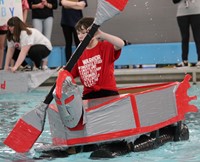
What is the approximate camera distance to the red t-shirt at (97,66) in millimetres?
5020

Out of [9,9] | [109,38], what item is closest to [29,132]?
[109,38]

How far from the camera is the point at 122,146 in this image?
15.2 ft

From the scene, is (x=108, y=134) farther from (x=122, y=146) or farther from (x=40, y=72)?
(x=40, y=72)

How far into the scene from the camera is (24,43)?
8977 millimetres

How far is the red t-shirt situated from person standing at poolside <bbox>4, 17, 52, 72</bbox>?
12.9 feet

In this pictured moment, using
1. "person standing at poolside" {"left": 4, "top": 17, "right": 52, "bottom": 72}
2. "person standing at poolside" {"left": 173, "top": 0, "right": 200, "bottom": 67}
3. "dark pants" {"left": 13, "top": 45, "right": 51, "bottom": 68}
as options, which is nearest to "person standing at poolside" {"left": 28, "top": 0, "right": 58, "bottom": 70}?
"person standing at poolside" {"left": 4, "top": 17, "right": 52, "bottom": 72}

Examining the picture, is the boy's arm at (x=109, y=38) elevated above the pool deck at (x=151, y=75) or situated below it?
above

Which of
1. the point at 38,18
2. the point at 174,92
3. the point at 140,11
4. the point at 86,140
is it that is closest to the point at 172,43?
the point at 140,11

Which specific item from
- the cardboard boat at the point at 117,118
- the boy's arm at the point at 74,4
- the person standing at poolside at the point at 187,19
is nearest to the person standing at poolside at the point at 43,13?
the boy's arm at the point at 74,4

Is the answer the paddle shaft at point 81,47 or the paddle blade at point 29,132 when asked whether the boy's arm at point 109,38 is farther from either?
the paddle blade at point 29,132

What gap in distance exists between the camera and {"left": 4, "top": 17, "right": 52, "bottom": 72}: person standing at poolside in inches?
349

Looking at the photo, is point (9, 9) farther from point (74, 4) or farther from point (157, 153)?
point (157, 153)

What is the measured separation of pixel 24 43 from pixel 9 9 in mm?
1031

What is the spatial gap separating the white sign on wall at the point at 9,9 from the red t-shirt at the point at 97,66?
16.0 ft
